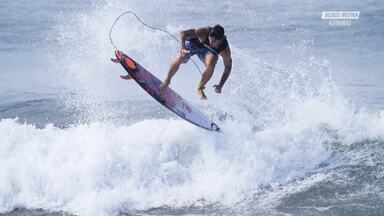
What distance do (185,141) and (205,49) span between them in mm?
1488

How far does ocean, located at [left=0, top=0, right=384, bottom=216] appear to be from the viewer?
26.2 feet

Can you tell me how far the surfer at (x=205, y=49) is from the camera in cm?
853

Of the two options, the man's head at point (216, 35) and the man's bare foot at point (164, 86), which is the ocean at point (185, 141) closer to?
the man's bare foot at point (164, 86)

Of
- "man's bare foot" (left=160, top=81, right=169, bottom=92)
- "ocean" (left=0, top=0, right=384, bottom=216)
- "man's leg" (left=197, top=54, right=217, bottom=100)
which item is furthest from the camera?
"man's bare foot" (left=160, top=81, right=169, bottom=92)

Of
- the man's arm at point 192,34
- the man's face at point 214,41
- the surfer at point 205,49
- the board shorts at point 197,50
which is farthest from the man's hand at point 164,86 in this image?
the man's face at point 214,41

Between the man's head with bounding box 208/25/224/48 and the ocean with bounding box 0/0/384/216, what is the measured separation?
1.53m

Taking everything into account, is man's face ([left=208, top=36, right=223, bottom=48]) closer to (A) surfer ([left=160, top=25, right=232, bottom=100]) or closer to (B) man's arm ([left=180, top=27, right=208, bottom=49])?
(A) surfer ([left=160, top=25, right=232, bottom=100])

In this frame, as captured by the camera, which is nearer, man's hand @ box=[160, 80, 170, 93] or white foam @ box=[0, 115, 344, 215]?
white foam @ box=[0, 115, 344, 215]

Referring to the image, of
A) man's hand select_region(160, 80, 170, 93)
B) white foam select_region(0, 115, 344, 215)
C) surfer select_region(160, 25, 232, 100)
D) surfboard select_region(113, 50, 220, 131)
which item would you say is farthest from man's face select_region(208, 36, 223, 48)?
white foam select_region(0, 115, 344, 215)

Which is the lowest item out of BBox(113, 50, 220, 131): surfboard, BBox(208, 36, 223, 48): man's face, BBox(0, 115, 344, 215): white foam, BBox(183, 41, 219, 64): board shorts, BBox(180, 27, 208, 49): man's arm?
BBox(0, 115, 344, 215): white foam

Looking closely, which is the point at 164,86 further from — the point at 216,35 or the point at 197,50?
the point at 216,35

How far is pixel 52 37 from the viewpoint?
24234mm

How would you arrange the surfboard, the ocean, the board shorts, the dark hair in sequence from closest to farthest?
1. the ocean
2. the dark hair
3. the board shorts
4. the surfboard

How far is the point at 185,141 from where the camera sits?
29.9 feet
